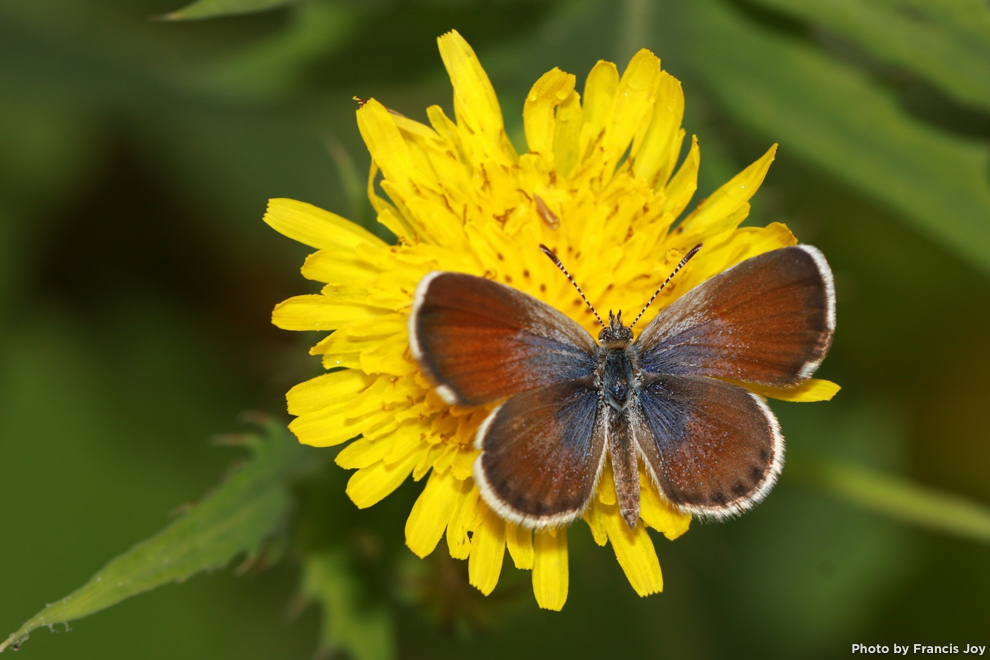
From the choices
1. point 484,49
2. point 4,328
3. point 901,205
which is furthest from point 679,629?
point 4,328

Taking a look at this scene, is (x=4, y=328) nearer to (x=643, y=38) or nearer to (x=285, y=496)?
(x=285, y=496)

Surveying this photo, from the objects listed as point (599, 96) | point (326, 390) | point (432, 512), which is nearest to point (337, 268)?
point (326, 390)

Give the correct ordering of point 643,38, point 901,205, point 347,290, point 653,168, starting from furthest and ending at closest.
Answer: point 643,38, point 901,205, point 653,168, point 347,290

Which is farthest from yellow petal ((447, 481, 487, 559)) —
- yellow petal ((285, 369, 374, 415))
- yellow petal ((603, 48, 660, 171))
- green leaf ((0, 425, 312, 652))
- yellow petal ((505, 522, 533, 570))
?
yellow petal ((603, 48, 660, 171))

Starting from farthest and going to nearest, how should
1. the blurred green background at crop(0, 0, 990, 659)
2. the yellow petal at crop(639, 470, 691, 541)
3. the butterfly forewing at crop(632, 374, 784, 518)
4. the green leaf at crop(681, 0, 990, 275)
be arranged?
1. the blurred green background at crop(0, 0, 990, 659)
2. the green leaf at crop(681, 0, 990, 275)
3. the yellow petal at crop(639, 470, 691, 541)
4. the butterfly forewing at crop(632, 374, 784, 518)

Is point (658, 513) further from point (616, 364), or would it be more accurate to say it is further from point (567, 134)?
point (567, 134)

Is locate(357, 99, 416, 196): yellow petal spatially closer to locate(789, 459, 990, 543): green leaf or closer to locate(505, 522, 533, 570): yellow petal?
locate(505, 522, 533, 570): yellow petal
